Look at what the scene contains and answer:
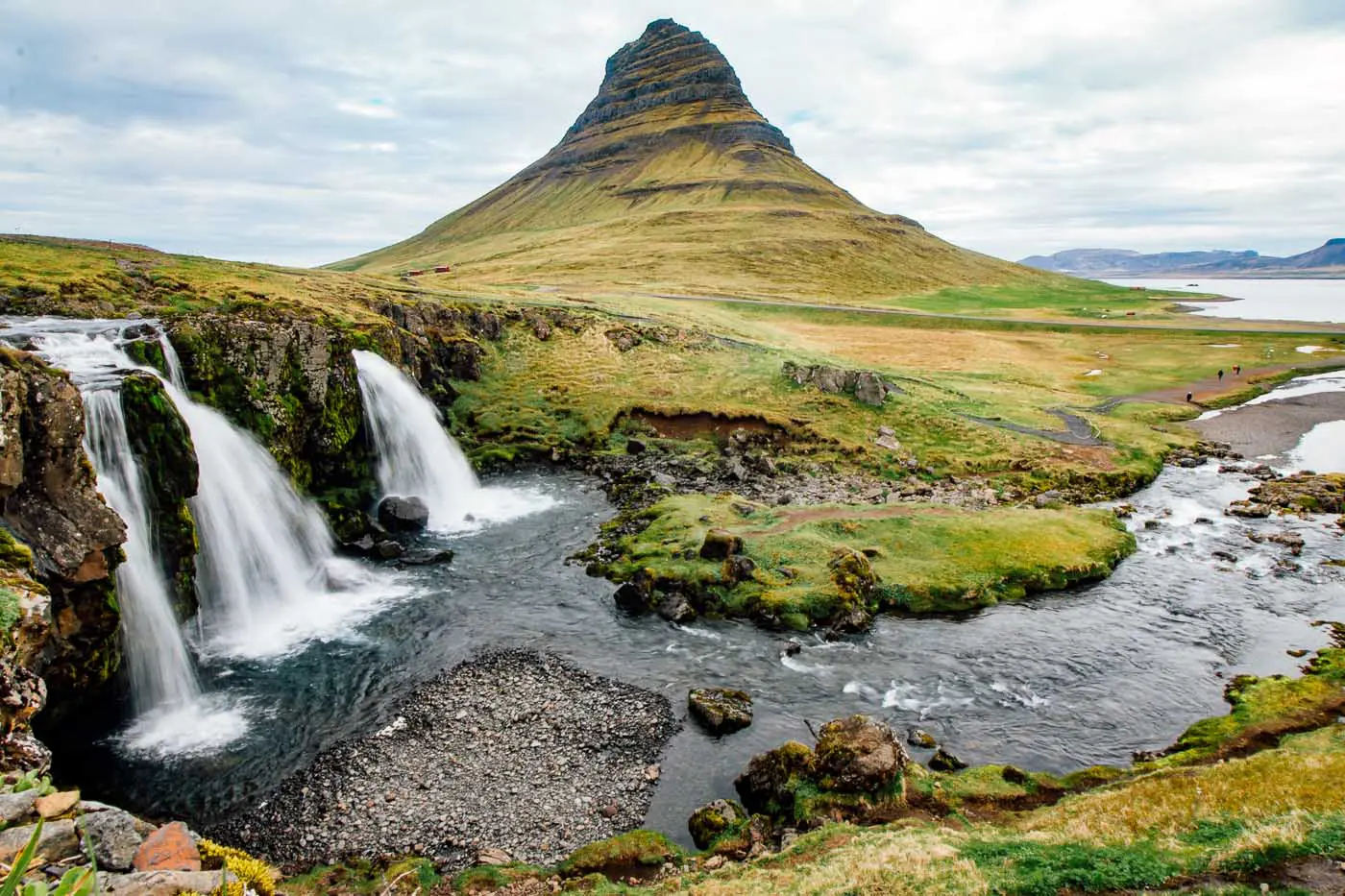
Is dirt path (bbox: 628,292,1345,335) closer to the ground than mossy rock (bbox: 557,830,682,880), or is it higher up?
higher up

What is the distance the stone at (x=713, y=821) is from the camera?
2045 cm

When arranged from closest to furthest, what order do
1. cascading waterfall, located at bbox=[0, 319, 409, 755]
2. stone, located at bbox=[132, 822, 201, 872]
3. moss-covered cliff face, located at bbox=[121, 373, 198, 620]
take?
stone, located at bbox=[132, 822, 201, 872]
cascading waterfall, located at bbox=[0, 319, 409, 755]
moss-covered cliff face, located at bbox=[121, 373, 198, 620]

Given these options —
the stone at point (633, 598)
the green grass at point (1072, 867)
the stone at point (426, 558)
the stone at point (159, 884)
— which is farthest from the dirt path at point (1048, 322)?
the stone at point (159, 884)

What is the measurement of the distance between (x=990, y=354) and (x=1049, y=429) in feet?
141

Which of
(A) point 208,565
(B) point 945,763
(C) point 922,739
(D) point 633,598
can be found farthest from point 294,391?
(B) point 945,763

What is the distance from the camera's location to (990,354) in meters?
105

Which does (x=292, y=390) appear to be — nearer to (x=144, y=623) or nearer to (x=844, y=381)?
(x=144, y=623)

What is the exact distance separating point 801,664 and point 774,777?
27.5ft

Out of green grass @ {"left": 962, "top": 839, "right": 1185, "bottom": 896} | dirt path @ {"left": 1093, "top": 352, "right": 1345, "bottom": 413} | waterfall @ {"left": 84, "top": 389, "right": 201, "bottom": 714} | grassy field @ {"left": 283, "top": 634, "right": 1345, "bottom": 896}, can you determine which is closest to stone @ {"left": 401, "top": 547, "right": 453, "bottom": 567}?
waterfall @ {"left": 84, "top": 389, "right": 201, "bottom": 714}

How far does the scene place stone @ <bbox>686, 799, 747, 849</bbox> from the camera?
805 inches

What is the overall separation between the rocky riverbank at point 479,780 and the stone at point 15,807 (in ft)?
31.4

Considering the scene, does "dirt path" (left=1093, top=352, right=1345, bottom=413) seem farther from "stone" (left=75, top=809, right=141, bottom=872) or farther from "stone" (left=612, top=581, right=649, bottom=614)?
"stone" (left=75, top=809, right=141, bottom=872)

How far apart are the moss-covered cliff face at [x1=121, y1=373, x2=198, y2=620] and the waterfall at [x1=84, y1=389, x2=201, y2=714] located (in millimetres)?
365

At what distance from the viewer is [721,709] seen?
26.0 metres
